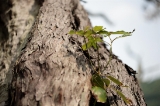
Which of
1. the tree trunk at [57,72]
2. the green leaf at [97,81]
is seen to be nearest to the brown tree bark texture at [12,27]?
the tree trunk at [57,72]

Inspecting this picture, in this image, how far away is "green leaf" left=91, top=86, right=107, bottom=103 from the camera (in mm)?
924

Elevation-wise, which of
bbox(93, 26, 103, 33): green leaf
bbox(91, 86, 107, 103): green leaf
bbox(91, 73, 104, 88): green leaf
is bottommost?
bbox(91, 86, 107, 103): green leaf

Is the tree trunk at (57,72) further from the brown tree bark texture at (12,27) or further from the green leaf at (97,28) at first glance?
the brown tree bark texture at (12,27)

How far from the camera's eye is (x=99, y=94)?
94cm

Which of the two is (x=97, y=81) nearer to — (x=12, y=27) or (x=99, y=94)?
(x=99, y=94)

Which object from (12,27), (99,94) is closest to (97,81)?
(99,94)

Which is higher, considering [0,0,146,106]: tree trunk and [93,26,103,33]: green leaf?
[93,26,103,33]: green leaf

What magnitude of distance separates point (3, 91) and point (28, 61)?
0.50 m

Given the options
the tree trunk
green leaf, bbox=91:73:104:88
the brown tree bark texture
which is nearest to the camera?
the tree trunk

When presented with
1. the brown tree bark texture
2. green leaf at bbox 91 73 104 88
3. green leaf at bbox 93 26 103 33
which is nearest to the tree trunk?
green leaf at bbox 91 73 104 88

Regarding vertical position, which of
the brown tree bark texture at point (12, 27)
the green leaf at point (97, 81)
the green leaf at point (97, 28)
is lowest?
the green leaf at point (97, 81)

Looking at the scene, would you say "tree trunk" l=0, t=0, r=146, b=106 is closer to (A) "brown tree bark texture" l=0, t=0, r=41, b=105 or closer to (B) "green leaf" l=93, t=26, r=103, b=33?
(B) "green leaf" l=93, t=26, r=103, b=33

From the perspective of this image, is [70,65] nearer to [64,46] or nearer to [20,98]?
[64,46]

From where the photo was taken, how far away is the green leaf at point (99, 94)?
924 millimetres
